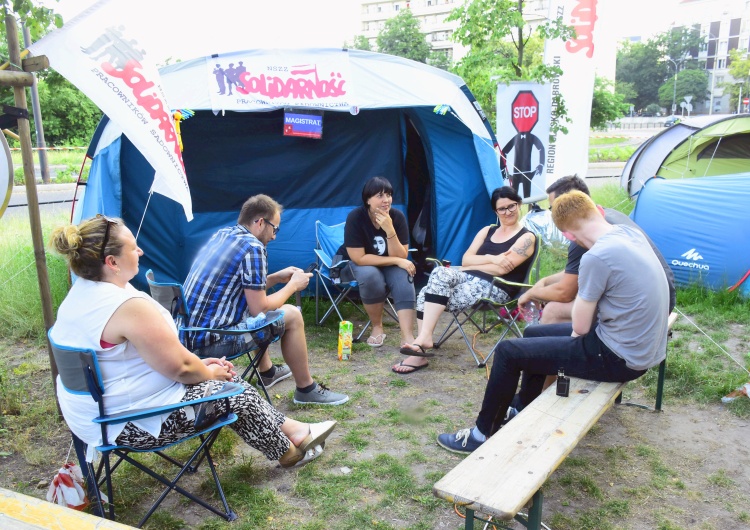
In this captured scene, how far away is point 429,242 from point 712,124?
3524 millimetres

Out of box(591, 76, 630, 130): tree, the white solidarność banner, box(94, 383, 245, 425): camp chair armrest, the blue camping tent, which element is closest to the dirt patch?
box(94, 383, 245, 425): camp chair armrest

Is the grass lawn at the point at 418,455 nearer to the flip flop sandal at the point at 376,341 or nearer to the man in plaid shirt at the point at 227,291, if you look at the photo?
the flip flop sandal at the point at 376,341

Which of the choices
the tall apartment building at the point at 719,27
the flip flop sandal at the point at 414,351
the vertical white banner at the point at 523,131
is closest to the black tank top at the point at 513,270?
the flip flop sandal at the point at 414,351

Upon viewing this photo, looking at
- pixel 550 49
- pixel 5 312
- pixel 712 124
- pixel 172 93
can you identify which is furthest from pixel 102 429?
pixel 712 124

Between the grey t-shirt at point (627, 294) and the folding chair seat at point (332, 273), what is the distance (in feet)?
6.88

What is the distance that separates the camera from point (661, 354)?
2.46 m

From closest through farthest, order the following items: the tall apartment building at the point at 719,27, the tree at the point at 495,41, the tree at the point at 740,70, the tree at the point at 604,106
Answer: the tree at the point at 495,41 < the tree at the point at 604,106 < the tree at the point at 740,70 < the tall apartment building at the point at 719,27

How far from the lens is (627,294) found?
2.31m

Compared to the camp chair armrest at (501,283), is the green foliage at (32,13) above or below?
above

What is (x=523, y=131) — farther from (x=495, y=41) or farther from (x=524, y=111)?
(x=495, y=41)

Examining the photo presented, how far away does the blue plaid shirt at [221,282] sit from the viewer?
2.86 meters

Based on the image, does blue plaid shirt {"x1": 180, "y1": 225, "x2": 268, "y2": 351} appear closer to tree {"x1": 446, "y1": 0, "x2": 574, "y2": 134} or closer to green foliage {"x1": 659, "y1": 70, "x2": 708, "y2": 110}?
tree {"x1": 446, "y1": 0, "x2": 574, "y2": 134}

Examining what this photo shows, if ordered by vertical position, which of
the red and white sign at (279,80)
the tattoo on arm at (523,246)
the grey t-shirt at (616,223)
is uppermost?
the red and white sign at (279,80)

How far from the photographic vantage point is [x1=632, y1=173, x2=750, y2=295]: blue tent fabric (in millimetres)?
4676
